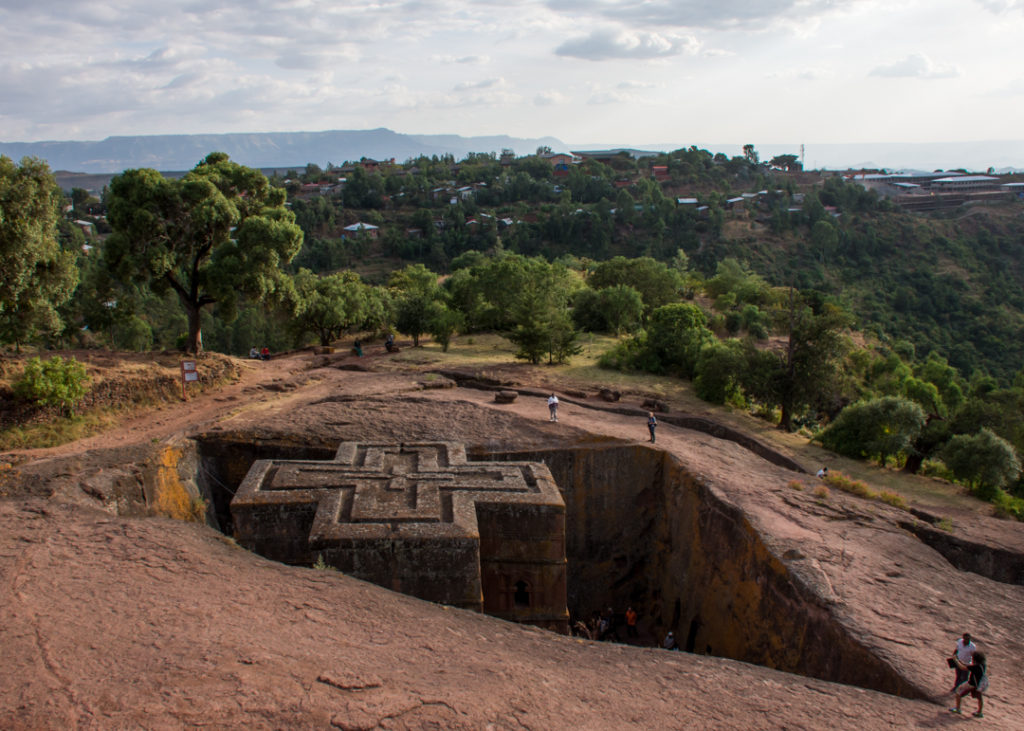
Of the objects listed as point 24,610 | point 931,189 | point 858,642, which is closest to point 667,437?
point 858,642

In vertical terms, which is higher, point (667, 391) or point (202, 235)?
point (202, 235)

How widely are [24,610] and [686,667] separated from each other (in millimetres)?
7291

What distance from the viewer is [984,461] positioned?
16391mm

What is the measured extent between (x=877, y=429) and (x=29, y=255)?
2106cm

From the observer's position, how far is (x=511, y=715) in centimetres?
642

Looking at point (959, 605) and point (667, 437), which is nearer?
point (959, 605)

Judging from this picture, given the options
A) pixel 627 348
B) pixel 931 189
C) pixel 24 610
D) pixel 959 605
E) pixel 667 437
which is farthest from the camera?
pixel 931 189

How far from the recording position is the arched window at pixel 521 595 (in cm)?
1150

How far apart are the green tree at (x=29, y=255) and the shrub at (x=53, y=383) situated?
4.40 ft

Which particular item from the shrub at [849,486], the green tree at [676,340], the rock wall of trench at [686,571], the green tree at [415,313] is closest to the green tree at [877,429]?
the shrub at [849,486]

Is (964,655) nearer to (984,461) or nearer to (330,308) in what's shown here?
(984,461)

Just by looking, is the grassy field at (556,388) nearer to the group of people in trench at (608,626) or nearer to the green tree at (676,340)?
the green tree at (676,340)

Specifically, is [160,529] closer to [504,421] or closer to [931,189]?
[504,421]

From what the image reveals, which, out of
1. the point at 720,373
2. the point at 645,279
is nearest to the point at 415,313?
the point at 720,373
